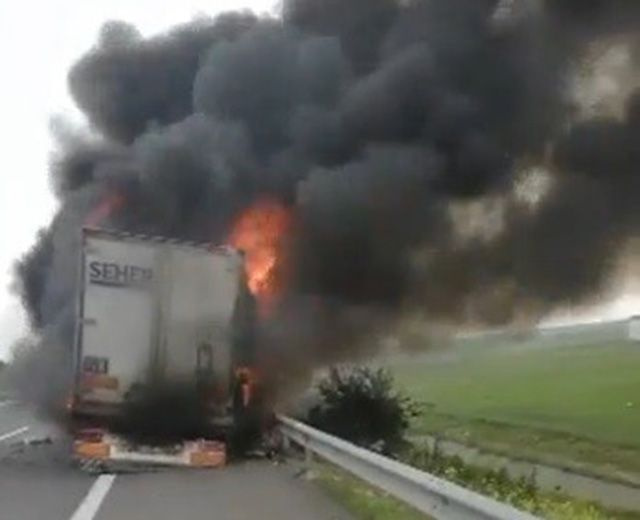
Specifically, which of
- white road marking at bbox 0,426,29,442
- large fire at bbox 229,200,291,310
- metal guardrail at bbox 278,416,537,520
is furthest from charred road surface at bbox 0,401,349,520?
white road marking at bbox 0,426,29,442

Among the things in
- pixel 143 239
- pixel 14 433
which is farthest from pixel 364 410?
pixel 14 433

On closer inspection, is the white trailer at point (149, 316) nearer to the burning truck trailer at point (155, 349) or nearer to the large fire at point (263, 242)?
Answer: the burning truck trailer at point (155, 349)

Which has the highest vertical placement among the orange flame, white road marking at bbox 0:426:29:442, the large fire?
the orange flame

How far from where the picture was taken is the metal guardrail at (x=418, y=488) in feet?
23.8

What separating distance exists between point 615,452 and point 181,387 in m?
10.7

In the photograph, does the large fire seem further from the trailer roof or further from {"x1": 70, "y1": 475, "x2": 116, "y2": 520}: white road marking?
{"x1": 70, "y1": 475, "x2": 116, "y2": 520}: white road marking

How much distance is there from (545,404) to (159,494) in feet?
84.1

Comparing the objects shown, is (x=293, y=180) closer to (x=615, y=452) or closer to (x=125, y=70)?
(x=125, y=70)

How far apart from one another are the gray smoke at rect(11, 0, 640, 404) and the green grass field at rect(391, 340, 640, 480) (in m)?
2.18

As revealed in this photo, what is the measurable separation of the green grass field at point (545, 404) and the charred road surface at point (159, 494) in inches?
259

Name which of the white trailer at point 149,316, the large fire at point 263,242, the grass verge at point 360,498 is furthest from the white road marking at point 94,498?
the large fire at point 263,242

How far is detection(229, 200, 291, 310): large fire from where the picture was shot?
2069 cm

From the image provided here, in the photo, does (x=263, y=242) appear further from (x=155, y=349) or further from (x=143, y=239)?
(x=155, y=349)

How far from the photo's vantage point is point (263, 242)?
2170cm
